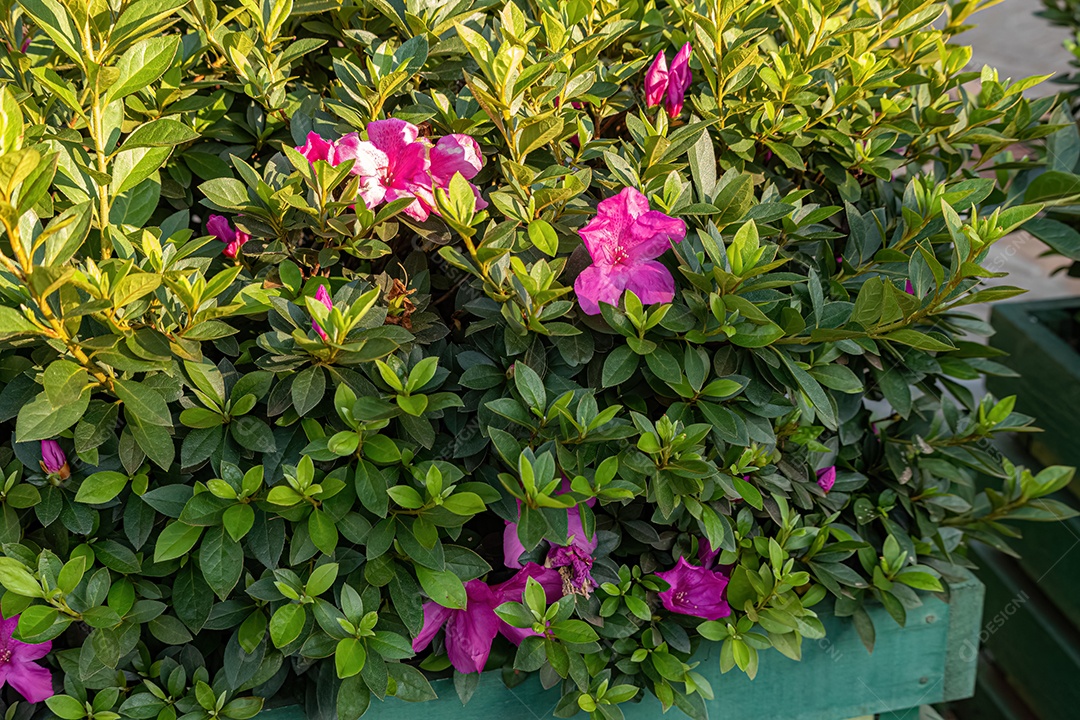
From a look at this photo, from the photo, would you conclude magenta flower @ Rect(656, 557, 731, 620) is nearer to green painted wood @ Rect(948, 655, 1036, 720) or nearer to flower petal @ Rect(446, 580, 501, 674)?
flower petal @ Rect(446, 580, 501, 674)

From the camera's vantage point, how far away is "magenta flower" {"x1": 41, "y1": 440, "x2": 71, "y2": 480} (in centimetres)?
99

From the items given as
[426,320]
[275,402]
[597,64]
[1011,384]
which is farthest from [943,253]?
[1011,384]

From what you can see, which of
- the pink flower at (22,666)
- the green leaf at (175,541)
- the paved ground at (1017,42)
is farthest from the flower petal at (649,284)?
the paved ground at (1017,42)

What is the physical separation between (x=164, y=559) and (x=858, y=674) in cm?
99

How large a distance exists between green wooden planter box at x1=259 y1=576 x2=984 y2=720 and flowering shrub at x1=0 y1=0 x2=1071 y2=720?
71 mm

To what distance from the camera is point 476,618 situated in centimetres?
112

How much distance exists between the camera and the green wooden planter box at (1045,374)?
7.07 feet

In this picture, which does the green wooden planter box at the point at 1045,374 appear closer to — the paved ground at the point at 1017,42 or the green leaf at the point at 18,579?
the green leaf at the point at 18,579

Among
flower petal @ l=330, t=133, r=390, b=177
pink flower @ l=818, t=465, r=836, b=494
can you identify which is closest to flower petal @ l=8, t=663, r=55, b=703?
flower petal @ l=330, t=133, r=390, b=177

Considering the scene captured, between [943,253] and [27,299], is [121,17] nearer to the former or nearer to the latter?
[27,299]

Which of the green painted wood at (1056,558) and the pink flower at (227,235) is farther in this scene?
the green painted wood at (1056,558)

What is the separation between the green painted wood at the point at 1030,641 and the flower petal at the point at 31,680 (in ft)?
5.94

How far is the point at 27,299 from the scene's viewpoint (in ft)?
2.85

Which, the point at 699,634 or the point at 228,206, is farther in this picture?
the point at 699,634
